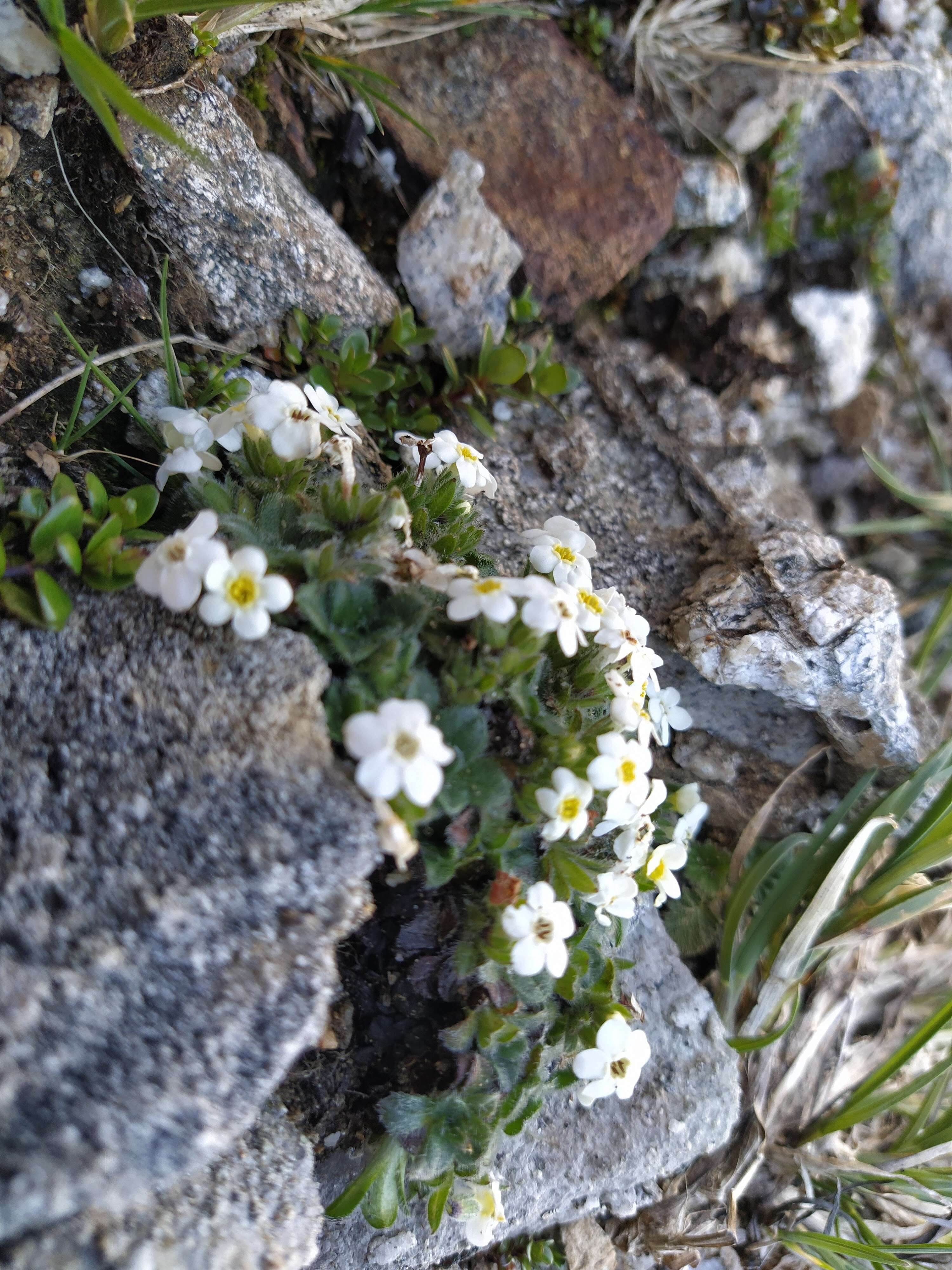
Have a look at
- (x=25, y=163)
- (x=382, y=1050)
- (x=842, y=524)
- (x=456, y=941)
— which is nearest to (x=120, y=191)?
(x=25, y=163)

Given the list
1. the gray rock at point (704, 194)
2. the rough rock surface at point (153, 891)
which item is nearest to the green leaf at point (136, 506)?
the rough rock surface at point (153, 891)

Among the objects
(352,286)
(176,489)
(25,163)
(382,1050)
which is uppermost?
(25,163)

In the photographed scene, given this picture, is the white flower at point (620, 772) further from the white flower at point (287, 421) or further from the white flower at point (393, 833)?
the white flower at point (287, 421)

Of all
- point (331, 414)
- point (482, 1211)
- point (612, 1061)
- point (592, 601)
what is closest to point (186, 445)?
point (331, 414)

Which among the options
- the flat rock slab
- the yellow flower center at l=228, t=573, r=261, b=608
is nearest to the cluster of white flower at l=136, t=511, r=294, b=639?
the yellow flower center at l=228, t=573, r=261, b=608

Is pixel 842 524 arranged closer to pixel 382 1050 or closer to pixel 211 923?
pixel 382 1050

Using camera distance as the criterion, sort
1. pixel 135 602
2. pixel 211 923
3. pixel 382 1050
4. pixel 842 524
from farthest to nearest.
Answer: pixel 842 524
pixel 382 1050
pixel 135 602
pixel 211 923

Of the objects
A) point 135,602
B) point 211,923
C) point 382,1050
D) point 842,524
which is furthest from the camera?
point 842,524
